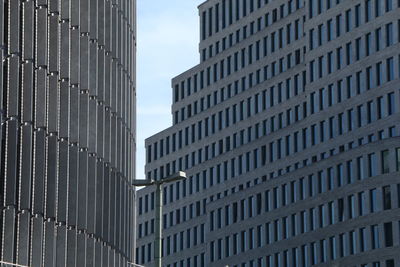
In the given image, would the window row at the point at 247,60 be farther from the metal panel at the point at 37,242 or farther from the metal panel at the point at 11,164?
the metal panel at the point at 11,164

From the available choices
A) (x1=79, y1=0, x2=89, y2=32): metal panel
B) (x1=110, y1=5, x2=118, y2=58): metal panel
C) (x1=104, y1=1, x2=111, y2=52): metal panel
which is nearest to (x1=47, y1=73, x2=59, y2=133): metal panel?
(x1=79, y1=0, x2=89, y2=32): metal panel

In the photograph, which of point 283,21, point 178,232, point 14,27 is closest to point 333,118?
point 283,21

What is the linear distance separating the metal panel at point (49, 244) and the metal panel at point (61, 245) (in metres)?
0.77

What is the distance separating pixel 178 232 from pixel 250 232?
1718 centimetres

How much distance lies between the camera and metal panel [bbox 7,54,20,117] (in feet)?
147

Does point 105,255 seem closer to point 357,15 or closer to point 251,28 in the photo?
point 357,15

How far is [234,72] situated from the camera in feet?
472

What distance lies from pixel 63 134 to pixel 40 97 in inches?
94.0

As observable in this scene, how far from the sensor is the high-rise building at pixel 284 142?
117 meters

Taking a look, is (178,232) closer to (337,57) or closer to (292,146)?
(292,146)

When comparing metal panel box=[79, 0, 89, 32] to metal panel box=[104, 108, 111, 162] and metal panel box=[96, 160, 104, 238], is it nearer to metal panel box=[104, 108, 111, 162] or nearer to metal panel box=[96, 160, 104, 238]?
metal panel box=[104, 108, 111, 162]

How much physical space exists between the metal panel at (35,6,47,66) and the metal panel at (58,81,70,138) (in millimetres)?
2095

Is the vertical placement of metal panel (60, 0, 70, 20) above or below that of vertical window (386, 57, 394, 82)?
below

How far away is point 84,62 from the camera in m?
51.8
